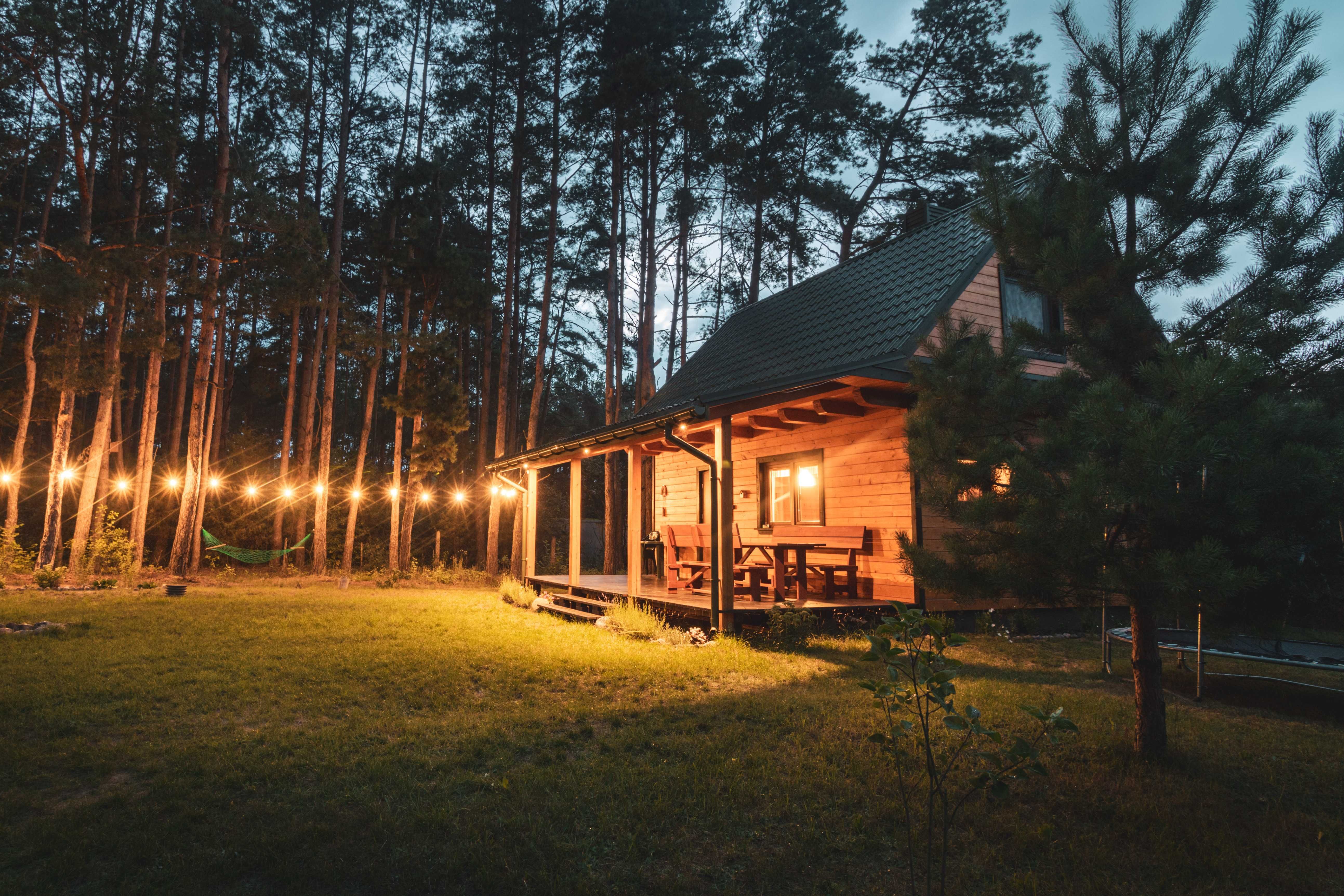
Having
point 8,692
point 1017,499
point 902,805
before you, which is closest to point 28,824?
point 8,692

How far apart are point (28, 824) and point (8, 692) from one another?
270cm

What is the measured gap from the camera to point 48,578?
1018 centimetres

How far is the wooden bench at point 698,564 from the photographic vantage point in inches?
320

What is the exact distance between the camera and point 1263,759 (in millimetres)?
3588

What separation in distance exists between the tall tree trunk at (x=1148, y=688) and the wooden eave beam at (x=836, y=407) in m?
4.43

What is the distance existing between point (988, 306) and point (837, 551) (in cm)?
366

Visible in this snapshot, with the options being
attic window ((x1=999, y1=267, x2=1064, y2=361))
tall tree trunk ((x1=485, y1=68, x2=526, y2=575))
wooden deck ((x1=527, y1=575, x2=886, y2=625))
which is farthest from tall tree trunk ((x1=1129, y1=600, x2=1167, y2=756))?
tall tree trunk ((x1=485, y1=68, x2=526, y2=575))

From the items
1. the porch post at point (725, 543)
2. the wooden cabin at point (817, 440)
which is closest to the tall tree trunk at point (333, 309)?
the wooden cabin at point (817, 440)

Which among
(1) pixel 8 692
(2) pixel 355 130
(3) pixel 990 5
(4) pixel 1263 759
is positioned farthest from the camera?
(2) pixel 355 130

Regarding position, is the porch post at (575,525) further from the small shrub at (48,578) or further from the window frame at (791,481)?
the small shrub at (48,578)

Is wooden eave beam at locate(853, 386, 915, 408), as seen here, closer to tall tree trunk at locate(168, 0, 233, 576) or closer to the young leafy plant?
the young leafy plant

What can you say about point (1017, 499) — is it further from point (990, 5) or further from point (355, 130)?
point (355, 130)

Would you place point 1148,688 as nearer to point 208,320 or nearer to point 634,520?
point 634,520

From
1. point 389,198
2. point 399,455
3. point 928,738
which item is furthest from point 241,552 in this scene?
point 928,738
